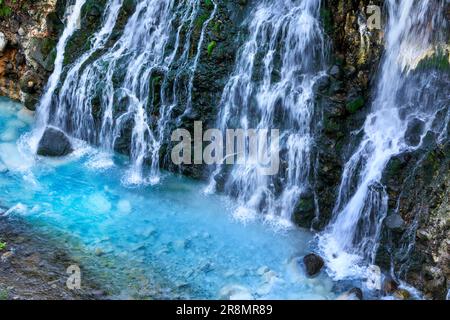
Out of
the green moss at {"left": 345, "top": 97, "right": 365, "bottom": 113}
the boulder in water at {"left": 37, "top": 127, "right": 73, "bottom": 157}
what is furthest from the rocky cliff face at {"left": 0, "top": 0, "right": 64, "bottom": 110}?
the green moss at {"left": 345, "top": 97, "right": 365, "bottom": 113}

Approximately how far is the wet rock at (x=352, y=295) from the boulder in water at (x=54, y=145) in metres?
7.46

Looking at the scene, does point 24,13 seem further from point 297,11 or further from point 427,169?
point 427,169

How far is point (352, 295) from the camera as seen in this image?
9195 millimetres

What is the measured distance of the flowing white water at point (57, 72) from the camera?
531 inches

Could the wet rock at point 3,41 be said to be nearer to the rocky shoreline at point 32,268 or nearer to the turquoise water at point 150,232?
the turquoise water at point 150,232

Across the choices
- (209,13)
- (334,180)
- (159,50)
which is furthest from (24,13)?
(334,180)

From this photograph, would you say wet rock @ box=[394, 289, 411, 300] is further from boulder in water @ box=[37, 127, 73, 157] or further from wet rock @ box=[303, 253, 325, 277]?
boulder in water @ box=[37, 127, 73, 157]

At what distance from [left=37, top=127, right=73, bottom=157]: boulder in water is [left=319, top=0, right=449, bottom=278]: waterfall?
6657 mm

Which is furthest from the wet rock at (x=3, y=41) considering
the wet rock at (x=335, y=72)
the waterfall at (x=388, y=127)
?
the waterfall at (x=388, y=127)

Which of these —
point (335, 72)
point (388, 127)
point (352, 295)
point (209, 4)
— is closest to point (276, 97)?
point (335, 72)

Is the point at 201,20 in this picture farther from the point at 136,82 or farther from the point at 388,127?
the point at 388,127

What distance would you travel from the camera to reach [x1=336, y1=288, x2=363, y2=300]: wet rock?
916 cm

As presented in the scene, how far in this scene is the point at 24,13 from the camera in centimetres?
1420
